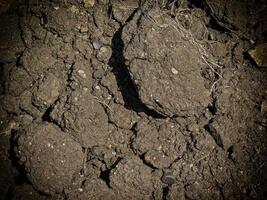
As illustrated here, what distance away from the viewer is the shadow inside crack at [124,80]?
1635 millimetres

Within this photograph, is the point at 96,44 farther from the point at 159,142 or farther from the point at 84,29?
the point at 159,142

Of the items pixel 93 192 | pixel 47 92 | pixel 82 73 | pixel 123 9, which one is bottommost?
pixel 93 192

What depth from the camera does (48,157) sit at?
1560mm

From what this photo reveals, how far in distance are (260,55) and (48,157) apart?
44.6 inches

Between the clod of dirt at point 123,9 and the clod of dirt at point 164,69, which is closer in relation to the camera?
the clod of dirt at point 164,69

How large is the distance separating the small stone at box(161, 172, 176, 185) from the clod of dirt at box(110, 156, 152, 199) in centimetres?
7

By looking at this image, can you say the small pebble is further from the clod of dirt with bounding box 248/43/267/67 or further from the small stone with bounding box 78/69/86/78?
the small stone with bounding box 78/69/86/78

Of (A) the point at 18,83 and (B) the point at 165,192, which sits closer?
(B) the point at 165,192

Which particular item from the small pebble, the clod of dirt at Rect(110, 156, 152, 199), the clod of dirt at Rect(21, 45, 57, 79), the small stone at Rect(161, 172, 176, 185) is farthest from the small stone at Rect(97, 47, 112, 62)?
the small pebble

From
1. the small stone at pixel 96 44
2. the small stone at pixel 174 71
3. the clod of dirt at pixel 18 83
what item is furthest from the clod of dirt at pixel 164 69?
the clod of dirt at pixel 18 83

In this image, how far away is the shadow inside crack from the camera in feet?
5.36

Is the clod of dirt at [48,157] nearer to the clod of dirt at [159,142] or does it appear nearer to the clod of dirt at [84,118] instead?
the clod of dirt at [84,118]

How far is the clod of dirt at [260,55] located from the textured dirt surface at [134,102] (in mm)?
28

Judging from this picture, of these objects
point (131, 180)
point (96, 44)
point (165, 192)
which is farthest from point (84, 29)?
point (165, 192)
